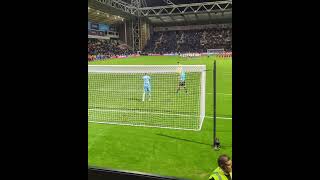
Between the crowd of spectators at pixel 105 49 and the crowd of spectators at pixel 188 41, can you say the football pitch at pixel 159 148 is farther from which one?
the crowd of spectators at pixel 188 41

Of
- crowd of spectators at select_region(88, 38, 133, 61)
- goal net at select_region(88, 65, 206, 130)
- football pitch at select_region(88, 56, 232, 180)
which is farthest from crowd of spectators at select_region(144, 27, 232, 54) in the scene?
football pitch at select_region(88, 56, 232, 180)

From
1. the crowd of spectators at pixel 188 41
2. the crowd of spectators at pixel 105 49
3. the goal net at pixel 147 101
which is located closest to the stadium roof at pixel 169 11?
the crowd of spectators at pixel 188 41

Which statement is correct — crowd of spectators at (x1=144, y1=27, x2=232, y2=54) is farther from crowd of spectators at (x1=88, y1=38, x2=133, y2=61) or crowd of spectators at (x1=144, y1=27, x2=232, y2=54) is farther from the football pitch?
the football pitch

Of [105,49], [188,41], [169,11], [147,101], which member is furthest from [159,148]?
[188,41]

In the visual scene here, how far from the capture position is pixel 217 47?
46.2 metres

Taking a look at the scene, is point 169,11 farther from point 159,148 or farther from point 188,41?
point 159,148

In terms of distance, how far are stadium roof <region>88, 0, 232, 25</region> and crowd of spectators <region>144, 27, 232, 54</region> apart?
2112mm

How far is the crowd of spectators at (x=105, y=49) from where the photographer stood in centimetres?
3825

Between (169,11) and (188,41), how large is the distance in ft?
20.4

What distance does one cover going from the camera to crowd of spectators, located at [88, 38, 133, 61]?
38.2 meters
